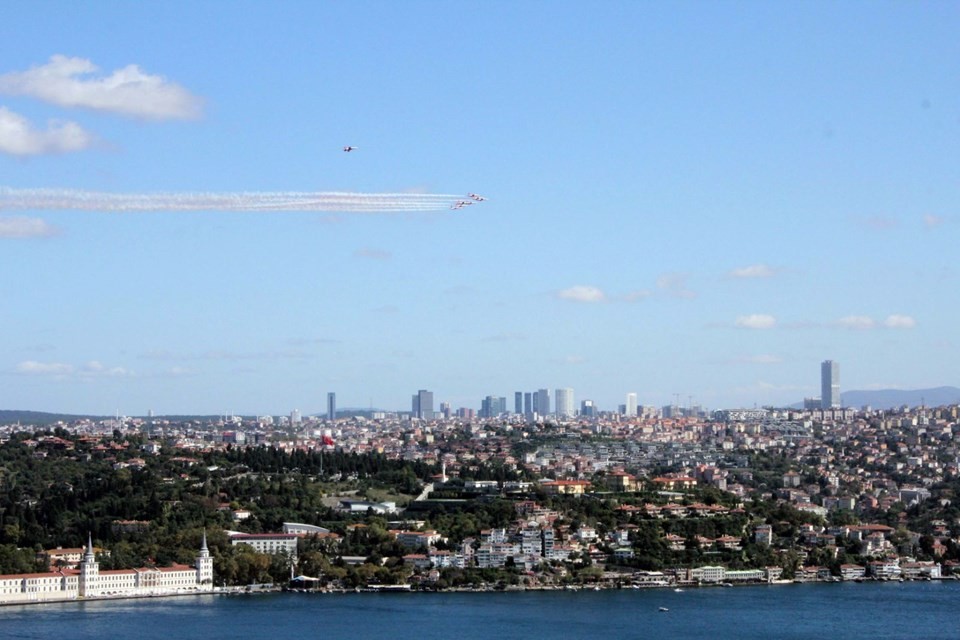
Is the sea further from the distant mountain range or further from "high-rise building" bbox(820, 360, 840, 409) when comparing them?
the distant mountain range

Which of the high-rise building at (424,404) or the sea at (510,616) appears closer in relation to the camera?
the sea at (510,616)

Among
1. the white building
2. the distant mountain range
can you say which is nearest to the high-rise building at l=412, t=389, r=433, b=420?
the distant mountain range

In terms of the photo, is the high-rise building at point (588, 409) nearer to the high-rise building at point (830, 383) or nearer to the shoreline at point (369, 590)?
the high-rise building at point (830, 383)

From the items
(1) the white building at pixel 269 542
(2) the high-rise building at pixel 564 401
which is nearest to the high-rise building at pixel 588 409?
(2) the high-rise building at pixel 564 401

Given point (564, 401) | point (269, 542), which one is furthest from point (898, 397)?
point (269, 542)

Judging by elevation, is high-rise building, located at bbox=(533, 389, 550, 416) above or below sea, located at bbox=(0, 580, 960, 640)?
above

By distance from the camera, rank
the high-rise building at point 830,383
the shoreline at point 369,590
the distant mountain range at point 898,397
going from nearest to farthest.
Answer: the shoreline at point 369,590, the high-rise building at point 830,383, the distant mountain range at point 898,397

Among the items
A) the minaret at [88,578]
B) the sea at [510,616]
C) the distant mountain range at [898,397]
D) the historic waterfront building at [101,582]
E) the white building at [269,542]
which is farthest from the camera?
the distant mountain range at [898,397]

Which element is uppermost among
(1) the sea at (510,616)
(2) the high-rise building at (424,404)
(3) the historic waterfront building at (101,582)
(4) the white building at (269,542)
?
(2) the high-rise building at (424,404)
